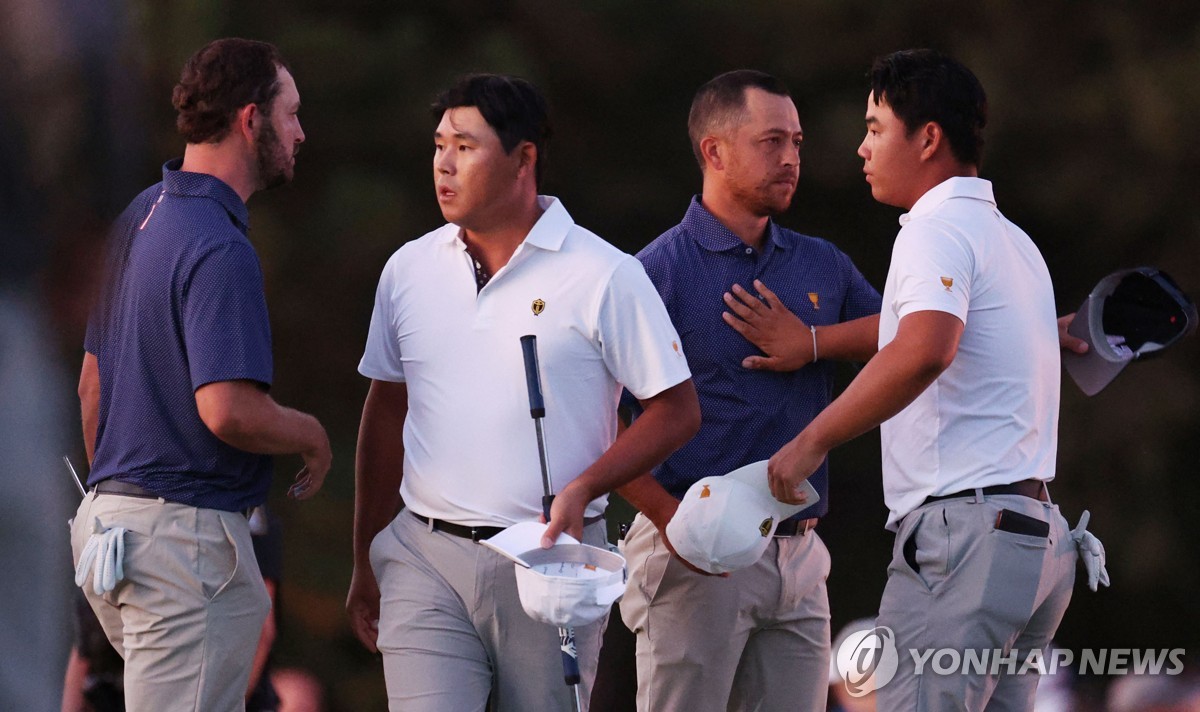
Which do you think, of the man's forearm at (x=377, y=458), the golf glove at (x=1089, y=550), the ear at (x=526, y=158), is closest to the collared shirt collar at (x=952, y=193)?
the golf glove at (x=1089, y=550)

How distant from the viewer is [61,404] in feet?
→ 13.1

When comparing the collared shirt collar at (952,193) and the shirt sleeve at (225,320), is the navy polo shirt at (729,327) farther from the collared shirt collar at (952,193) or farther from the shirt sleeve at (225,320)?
the shirt sleeve at (225,320)

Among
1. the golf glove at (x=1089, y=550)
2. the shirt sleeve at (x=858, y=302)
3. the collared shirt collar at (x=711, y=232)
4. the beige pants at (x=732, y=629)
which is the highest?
the collared shirt collar at (x=711, y=232)

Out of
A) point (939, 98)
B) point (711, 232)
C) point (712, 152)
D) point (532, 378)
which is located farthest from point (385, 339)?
point (939, 98)

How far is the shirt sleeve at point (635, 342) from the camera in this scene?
9.67 feet

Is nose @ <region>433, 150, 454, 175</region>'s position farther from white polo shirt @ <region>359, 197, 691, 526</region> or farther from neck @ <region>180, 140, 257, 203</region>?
neck @ <region>180, 140, 257, 203</region>

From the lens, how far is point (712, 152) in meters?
3.55

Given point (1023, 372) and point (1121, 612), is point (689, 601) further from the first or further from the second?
point (1121, 612)

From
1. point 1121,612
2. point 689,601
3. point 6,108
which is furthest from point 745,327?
point 6,108

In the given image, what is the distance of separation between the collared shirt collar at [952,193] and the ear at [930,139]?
90mm

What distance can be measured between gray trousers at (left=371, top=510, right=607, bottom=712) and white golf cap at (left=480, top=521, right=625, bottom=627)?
0.55 feet

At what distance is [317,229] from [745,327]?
1.35 metres

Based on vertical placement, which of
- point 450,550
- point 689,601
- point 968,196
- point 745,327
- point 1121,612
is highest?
point 968,196

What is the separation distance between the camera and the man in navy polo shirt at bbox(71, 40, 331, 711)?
107 inches
